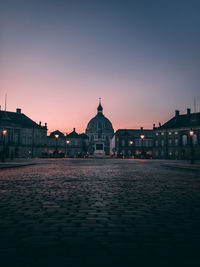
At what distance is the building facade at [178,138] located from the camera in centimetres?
5966

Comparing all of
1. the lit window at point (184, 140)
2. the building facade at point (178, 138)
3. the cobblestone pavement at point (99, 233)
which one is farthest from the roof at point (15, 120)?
the cobblestone pavement at point (99, 233)

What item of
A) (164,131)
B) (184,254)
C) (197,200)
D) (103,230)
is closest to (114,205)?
(103,230)

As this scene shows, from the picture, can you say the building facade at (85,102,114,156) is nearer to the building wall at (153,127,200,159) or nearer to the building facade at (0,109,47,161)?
the building facade at (0,109,47,161)

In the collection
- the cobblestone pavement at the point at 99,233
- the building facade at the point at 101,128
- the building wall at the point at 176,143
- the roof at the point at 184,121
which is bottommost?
the cobblestone pavement at the point at 99,233

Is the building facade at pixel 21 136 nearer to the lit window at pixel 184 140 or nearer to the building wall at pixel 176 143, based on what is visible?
the building wall at pixel 176 143

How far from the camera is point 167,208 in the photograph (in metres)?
5.33

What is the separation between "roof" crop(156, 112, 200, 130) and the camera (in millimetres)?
60584

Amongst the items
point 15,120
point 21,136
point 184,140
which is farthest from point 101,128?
point 184,140

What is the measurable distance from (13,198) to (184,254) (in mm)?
4962

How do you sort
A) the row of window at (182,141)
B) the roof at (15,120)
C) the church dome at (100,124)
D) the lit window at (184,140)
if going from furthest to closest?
the church dome at (100,124)
the roof at (15,120)
the lit window at (184,140)
the row of window at (182,141)

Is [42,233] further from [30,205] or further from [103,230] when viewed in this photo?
[30,205]


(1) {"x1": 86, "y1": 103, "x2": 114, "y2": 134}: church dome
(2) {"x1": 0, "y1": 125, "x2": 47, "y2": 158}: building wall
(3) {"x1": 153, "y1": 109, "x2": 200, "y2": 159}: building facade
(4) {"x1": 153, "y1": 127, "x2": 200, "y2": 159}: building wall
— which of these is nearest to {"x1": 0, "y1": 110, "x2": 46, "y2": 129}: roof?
(2) {"x1": 0, "y1": 125, "x2": 47, "y2": 158}: building wall

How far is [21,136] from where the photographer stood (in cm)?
6906

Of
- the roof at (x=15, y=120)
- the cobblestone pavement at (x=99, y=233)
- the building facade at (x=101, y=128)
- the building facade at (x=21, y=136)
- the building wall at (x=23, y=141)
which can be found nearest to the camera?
the cobblestone pavement at (x=99, y=233)
